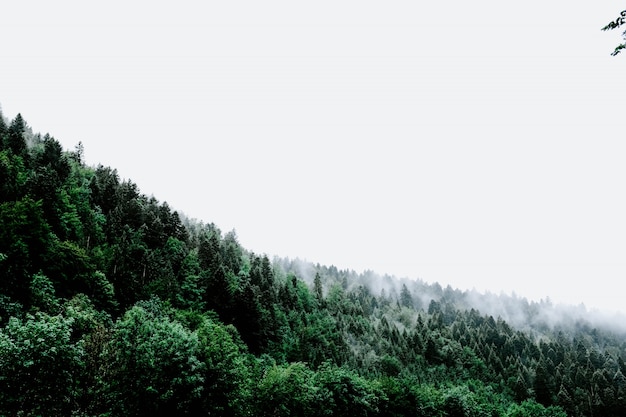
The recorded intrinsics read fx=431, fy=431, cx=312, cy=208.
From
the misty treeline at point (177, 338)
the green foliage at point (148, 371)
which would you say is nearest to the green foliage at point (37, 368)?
the misty treeline at point (177, 338)

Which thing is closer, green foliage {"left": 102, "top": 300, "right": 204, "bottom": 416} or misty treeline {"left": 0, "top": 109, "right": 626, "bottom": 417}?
misty treeline {"left": 0, "top": 109, "right": 626, "bottom": 417}

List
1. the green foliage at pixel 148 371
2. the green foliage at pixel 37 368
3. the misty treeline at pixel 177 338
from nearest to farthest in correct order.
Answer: the green foliage at pixel 37 368
the misty treeline at pixel 177 338
the green foliage at pixel 148 371

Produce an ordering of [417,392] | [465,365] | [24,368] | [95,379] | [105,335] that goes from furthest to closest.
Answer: [465,365]
[417,392]
[105,335]
[95,379]
[24,368]

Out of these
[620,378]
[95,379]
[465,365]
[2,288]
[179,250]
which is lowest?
[620,378]

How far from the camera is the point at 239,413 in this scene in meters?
39.6

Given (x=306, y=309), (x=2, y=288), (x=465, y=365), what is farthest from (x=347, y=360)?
(x=2, y=288)

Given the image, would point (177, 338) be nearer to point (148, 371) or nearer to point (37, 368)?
point (148, 371)

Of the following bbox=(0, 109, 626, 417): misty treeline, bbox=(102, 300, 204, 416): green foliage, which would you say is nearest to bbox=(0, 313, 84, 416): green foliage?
bbox=(0, 109, 626, 417): misty treeline

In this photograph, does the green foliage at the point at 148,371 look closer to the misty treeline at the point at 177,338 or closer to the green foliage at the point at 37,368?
the misty treeline at the point at 177,338

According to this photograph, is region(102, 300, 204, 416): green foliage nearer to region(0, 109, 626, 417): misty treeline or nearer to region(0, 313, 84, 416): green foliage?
region(0, 109, 626, 417): misty treeline

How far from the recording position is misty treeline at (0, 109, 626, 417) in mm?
32344

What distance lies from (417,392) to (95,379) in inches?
2135

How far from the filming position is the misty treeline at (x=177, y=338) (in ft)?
106

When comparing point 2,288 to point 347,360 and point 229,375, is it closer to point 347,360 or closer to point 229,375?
point 229,375
